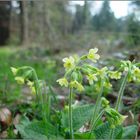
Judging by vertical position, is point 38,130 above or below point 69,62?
below

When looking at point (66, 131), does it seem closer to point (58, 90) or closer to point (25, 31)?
point (58, 90)

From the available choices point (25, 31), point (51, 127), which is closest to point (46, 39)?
point (25, 31)

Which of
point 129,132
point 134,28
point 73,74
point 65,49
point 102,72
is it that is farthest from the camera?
point 65,49

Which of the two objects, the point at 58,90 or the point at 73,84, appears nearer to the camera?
the point at 73,84

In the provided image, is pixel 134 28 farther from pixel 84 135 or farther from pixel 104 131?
pixel 84 135

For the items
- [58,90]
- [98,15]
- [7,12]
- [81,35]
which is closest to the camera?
[58,90]

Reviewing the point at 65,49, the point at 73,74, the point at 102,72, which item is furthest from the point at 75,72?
the point at 65,49

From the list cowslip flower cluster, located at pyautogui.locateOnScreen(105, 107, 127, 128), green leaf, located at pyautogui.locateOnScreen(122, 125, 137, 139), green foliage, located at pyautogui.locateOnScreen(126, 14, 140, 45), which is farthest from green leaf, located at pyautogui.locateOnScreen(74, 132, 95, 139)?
green foliage, located at pyautogui.locateOnScreen(126, 14, 140, 45)
